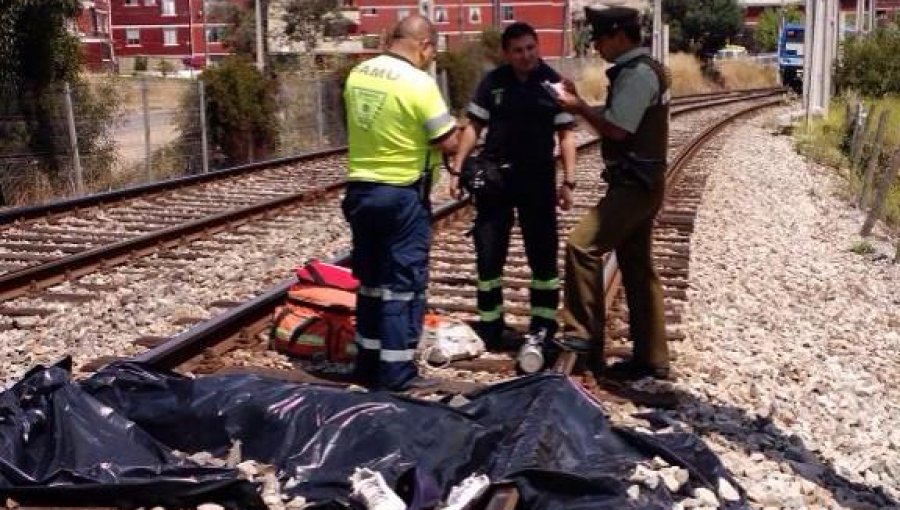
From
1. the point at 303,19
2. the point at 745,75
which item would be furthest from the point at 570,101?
the point at 745,75

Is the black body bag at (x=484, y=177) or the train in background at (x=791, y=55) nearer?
the black body bag at (x=484, y=177)

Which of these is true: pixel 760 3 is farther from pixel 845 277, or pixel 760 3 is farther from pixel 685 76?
pixel 845 277

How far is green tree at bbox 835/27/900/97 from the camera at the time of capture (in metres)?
→ 35.0

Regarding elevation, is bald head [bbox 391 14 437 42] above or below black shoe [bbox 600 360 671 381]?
above

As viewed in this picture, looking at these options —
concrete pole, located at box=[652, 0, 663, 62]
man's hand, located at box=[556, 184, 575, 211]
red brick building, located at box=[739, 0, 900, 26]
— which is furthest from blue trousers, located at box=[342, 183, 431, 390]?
red brick building, located at box=[739, 0, 900, 26]

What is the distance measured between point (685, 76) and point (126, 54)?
58.2 m

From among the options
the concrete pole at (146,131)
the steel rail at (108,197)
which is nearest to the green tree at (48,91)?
the concrete pole at (146,131)

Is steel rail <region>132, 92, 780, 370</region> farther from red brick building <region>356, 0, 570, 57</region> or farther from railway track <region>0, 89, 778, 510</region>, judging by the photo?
red brick building <region>356, 0, 570, 57</region>

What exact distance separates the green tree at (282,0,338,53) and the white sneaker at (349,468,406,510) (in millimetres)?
66077

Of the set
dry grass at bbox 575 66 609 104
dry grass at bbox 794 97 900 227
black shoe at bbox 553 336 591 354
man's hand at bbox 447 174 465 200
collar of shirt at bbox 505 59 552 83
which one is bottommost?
dry grass at bbox 794 97 900 227

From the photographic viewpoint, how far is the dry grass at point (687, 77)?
64.2m

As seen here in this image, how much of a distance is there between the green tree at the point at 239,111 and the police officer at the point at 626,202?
17066mm

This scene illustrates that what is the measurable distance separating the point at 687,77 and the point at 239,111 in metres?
47.5

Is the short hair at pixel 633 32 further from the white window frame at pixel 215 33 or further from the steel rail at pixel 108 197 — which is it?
the white window frame at pixel 215 33
